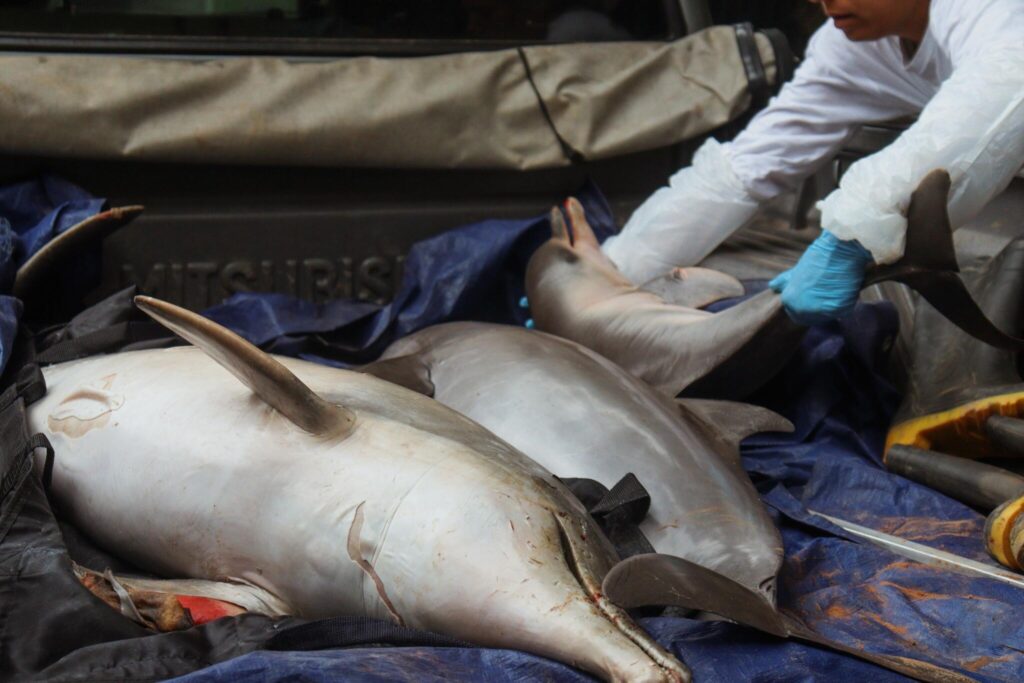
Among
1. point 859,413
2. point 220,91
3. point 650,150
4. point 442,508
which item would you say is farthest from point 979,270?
point 220,91

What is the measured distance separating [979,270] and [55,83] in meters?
2.88

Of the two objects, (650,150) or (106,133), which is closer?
(106,133)

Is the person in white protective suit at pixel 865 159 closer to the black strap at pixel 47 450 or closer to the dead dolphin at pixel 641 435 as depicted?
the dead dolphin at pixel 641 435

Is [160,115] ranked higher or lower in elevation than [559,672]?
higher

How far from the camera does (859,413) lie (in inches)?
132

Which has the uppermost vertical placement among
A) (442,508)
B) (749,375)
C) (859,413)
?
(442,508)

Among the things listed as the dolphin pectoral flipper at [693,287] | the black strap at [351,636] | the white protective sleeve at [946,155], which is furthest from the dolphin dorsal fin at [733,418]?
the black strap at [351,636]

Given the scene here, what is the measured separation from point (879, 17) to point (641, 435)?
179cm

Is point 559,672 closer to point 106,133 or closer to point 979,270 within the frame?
point 979,270

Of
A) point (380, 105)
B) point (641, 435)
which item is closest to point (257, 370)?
point (641, 435)

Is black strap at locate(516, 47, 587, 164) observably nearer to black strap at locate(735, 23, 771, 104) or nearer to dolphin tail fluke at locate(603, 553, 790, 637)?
black strap at locate(735, 23, 771, 104)

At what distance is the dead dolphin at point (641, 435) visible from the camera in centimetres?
207

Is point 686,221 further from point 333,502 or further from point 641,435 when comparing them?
point 333,502

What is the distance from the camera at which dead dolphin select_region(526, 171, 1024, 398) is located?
283cm
